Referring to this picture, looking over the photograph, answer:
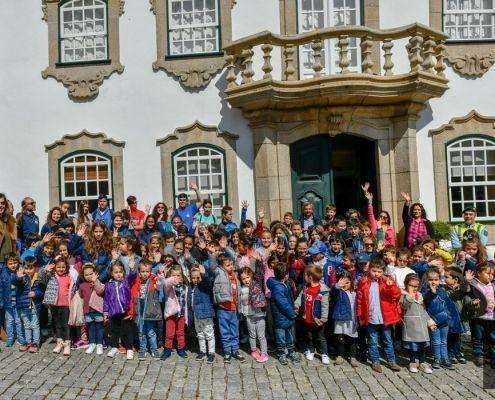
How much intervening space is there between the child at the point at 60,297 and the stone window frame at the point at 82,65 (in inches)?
205

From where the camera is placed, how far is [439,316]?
6.13 meters

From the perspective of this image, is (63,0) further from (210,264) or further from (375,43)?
(210,264)

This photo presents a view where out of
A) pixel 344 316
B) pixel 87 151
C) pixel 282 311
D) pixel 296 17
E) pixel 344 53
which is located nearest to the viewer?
pixel 344 316

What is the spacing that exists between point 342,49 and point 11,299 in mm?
6709

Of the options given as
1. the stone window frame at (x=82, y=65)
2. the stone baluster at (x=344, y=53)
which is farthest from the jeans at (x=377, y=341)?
the stone window frame at (x=82, y=65)

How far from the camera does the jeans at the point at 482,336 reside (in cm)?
630

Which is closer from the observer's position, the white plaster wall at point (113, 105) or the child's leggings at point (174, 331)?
the child's leggings at point (174, 331)

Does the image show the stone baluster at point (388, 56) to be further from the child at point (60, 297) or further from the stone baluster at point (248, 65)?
the child at point (60, 297)

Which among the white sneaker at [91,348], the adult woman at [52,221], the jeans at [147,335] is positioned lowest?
the white sneaker at [91,348]

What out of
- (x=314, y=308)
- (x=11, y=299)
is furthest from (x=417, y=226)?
(x=11, y=299)

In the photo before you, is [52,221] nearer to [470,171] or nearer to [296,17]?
[296,17]

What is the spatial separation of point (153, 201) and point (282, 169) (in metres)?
2.68

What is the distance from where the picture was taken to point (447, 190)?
1091 cm

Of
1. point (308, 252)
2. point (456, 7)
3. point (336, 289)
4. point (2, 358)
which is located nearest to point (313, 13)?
point (456, 7)
